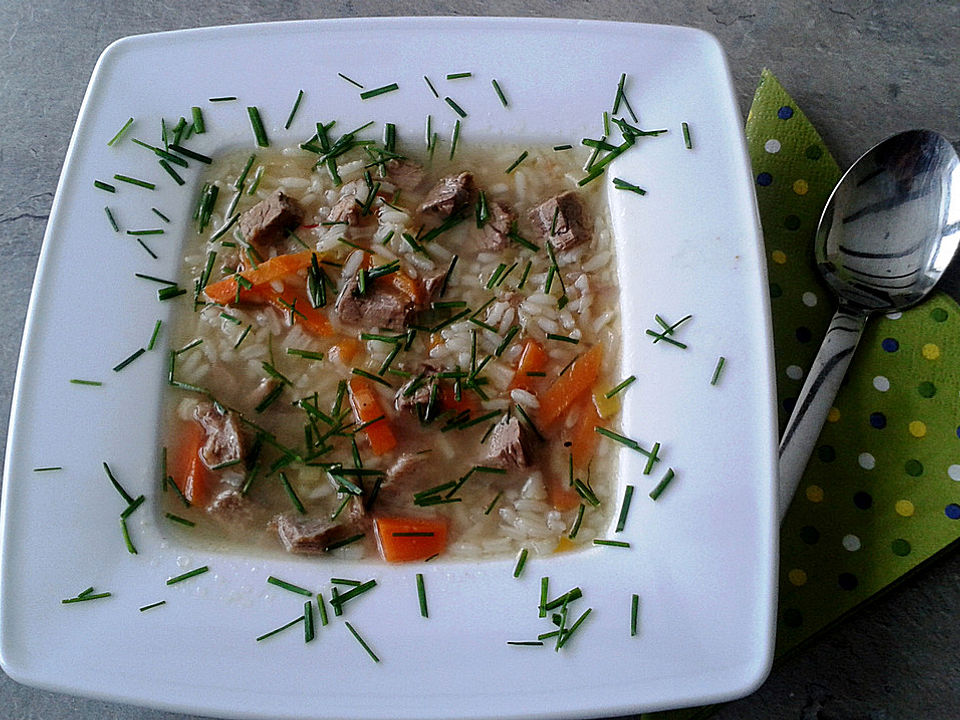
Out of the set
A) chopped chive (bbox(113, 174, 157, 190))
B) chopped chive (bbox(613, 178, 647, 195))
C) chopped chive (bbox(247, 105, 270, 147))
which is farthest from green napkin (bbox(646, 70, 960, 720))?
chopped chive (bbox(113, 174, 157, 190))

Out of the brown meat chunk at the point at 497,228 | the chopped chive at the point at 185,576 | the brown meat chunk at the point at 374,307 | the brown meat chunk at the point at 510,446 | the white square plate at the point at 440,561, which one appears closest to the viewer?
the white square plate at the point at 440,561

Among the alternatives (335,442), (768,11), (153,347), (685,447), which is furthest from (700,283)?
(153,347)

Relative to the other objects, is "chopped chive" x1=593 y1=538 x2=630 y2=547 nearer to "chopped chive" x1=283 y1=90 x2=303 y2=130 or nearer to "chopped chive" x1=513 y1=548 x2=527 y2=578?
"chopped chive" x1=513 y1=548 x2=527 y2=578

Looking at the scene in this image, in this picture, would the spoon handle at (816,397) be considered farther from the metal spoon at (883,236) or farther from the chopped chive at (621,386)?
the chopped chive at (621,386)

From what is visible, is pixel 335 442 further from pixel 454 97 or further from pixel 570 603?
pixel 454 97

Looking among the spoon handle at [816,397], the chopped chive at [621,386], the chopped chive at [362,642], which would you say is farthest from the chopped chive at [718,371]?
the chopped chive at [362,642]

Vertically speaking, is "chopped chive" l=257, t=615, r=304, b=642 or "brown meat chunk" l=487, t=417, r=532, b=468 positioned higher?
"brown meat chunk" l=487, t=417, r=532, b=468

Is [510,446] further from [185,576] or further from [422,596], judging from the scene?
[185,576]
